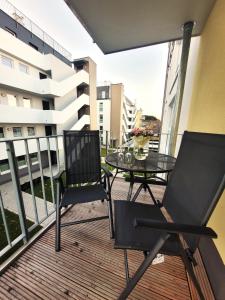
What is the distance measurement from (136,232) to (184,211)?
0.39m

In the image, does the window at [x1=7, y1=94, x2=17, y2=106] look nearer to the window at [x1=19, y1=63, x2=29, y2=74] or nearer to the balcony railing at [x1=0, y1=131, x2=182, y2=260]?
the window at [x1=19, y1=63, x2=29, y2=74]

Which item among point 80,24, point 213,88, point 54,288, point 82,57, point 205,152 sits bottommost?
point 54,288

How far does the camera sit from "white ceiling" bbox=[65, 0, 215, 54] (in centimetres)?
159

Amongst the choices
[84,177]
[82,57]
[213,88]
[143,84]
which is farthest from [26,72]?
[213,88]

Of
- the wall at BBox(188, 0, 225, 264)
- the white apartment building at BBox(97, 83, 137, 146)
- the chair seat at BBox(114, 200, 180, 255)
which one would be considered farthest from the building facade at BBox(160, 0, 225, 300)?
the white apartment building at BBox(97, 83, 137, 146)

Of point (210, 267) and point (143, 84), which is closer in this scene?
point (210, 267)

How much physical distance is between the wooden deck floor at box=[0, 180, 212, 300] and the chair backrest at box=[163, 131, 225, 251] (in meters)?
0.48

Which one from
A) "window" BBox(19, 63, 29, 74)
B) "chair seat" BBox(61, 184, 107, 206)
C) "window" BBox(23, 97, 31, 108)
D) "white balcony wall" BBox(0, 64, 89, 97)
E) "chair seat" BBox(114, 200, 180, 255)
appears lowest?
"chair seat" BBox(61, 184, 107, 206)

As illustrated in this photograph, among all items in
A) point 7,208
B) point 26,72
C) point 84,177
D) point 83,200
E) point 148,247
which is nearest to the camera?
point 148,247

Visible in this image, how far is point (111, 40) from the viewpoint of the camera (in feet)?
7.63

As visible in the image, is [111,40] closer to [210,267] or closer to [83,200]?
[83,200]

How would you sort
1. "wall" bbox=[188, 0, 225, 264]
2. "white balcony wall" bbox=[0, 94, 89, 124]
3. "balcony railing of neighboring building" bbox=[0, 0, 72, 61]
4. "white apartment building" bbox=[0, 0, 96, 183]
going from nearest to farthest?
"wall" bbox=[188, 0, 225, 264] < "balcony railing of neighboring building" bbox=[0, 0, 72, 61] < "white apartment building" bbox=[0, 0, 96, 183] < "white balcony wall" bbox=[0, 94, 89, 124]

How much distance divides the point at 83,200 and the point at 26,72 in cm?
939

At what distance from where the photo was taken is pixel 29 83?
7.64 m
